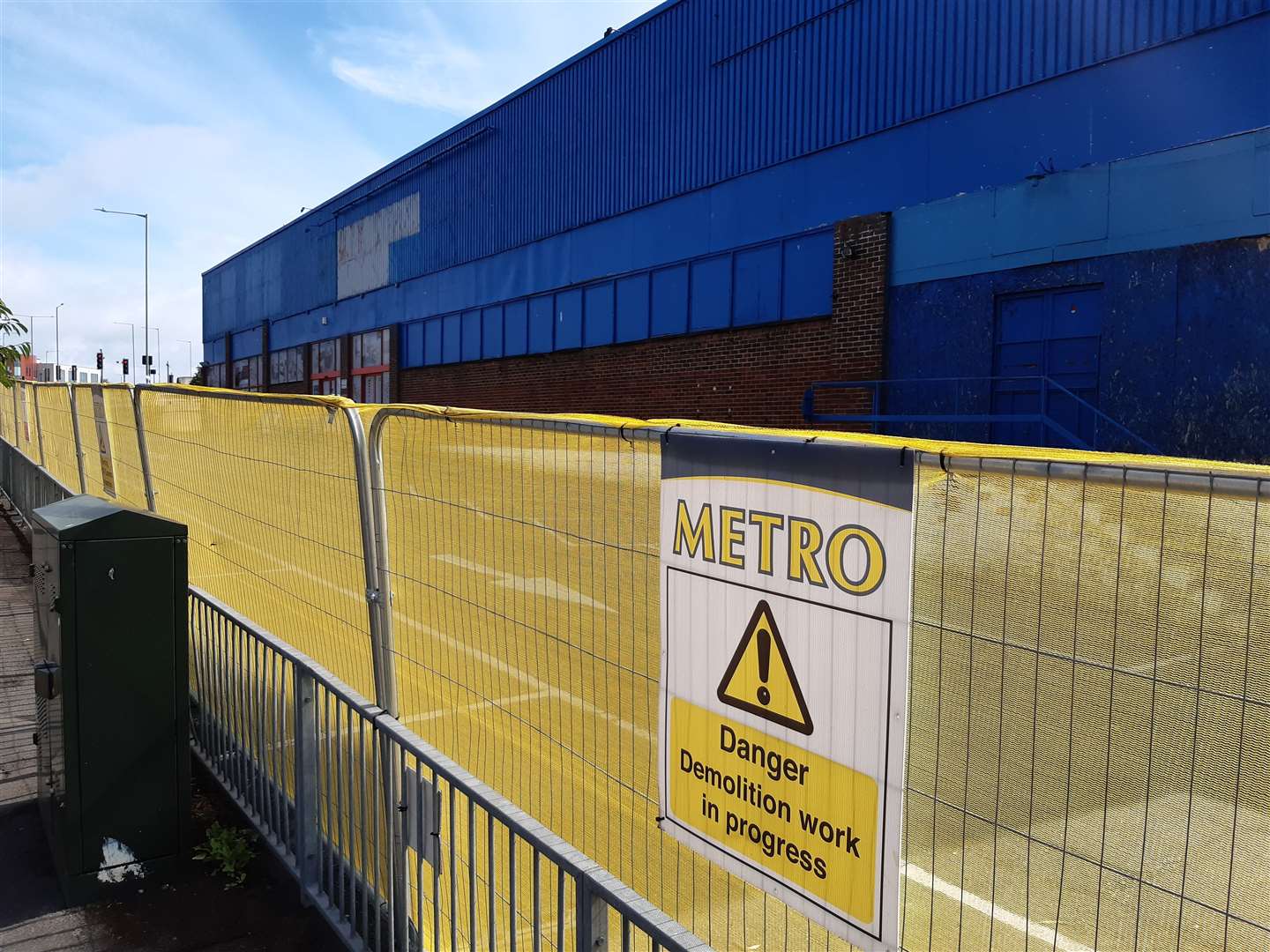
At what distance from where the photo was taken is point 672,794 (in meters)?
2.51

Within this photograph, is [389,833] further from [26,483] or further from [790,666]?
[26,483]

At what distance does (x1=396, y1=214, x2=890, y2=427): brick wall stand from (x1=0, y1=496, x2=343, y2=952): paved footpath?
13.3 meters

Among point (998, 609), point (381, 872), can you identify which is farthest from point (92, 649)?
point (998, 609)

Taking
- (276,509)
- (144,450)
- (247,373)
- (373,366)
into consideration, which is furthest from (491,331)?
(247,373)

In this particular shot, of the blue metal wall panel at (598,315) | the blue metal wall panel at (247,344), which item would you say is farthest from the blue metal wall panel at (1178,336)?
the blue metal wall panel at (247,344)

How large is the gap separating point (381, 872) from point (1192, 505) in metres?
3.00

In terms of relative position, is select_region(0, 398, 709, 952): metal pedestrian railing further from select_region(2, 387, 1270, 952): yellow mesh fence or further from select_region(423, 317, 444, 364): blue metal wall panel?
select_region(423, 317, 444, 364): blue metal wall panel

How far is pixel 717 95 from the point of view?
19812mm

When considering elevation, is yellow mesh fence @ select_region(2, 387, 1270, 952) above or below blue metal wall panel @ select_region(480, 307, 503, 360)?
below

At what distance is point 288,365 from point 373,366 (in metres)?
8.61

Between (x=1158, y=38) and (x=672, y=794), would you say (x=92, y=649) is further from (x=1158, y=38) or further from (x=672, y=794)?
(x=1158, y=38)

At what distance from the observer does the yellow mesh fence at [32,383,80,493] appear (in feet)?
36.6

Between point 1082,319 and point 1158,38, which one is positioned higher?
point 1158,38

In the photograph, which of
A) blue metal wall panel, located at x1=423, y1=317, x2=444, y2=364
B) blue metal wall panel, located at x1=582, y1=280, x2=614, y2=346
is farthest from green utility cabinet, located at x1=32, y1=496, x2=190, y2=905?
blue metal wall panel, located at x1=423, y1=317, x2=444, y2=364
